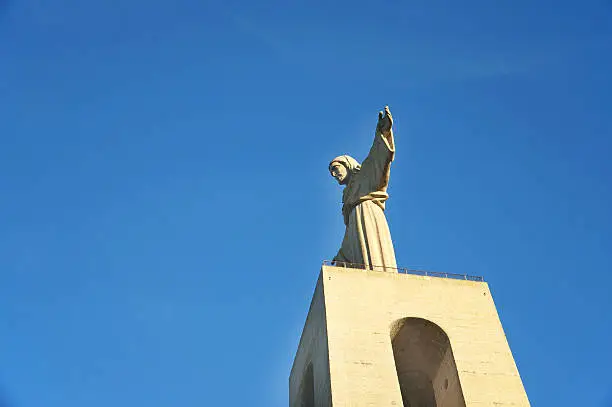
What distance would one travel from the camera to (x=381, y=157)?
23.1 meters

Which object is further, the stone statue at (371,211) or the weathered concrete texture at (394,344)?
the stone statue at (371,211)

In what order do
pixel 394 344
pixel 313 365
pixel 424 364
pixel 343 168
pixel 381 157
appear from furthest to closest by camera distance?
pixel 343 168 → pixel 381 157 → pixel 424 364 → pixel 394 344 → pixel 313 365

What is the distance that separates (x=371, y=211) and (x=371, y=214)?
13 cm

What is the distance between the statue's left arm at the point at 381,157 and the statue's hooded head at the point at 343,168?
4.19ft

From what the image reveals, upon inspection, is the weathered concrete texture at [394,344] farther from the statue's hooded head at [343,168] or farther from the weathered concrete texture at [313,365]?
the statue's hooded head at [343,168]

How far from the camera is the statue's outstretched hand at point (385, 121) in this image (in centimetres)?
2262

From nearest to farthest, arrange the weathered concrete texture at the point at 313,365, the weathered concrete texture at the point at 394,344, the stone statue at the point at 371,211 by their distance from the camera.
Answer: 1. the weathered concrete texture at the point at 394,344
2. the weathered concrete texture at the point at 313,365
3. the stone statue at the point at 371,211

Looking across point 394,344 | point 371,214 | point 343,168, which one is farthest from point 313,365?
point 343,168

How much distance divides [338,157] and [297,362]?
7.48 meters

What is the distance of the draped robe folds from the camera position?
22234 mm

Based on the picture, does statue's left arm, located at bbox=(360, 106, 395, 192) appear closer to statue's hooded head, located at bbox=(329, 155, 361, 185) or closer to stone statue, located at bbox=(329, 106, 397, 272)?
stone statue, located at bbox=(329, 106, 397, 272)

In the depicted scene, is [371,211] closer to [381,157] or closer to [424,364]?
[381,157]

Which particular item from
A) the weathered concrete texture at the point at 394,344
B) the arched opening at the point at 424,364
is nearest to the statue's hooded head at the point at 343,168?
the weathered concrete texture at the point at 394,344

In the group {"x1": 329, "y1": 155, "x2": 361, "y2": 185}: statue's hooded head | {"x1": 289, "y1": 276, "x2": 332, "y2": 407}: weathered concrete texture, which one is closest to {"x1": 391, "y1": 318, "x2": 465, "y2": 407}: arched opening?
{"x1": 289, "y1": 276, "x2": 332, "y2": 407}: weathered concrete texture
